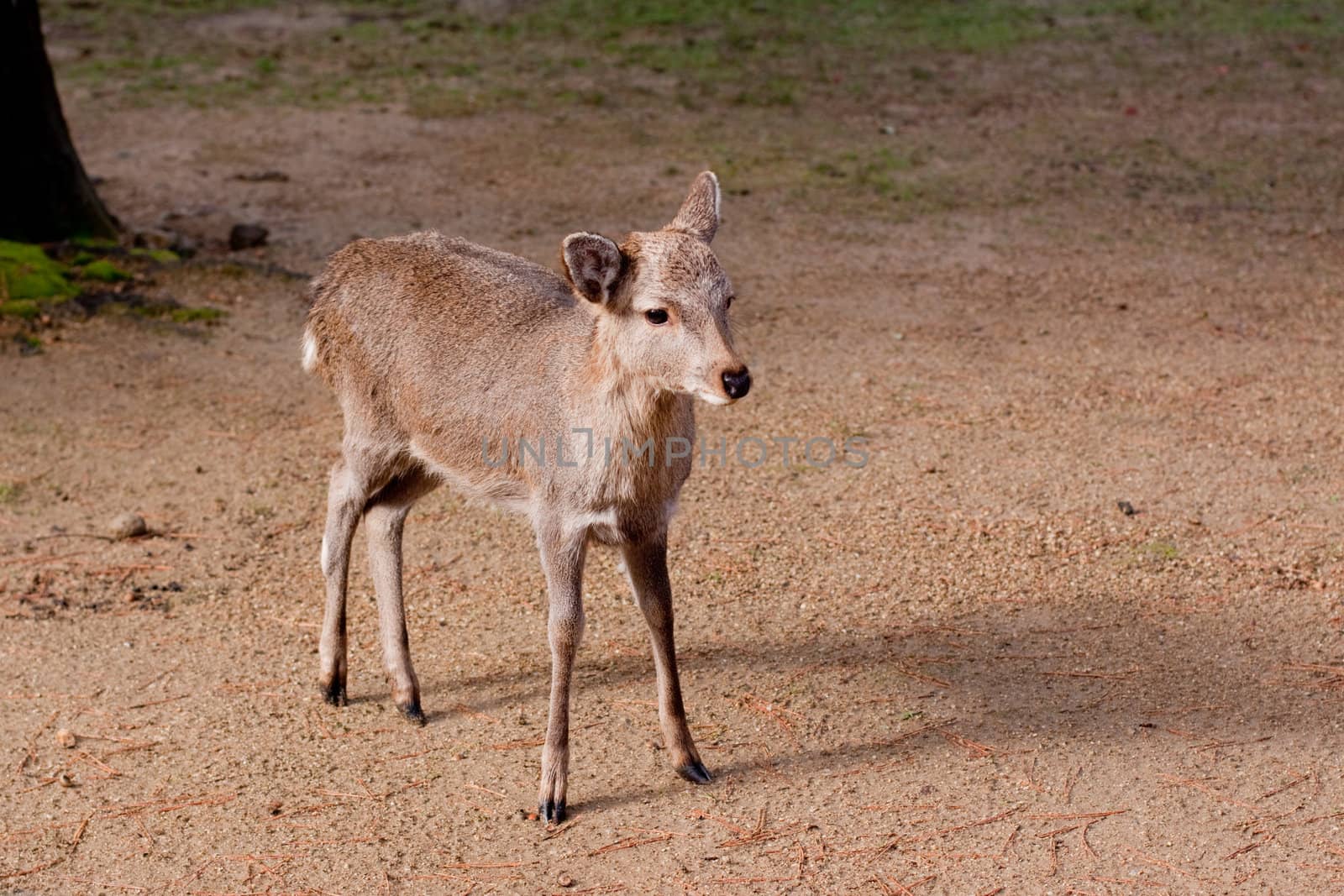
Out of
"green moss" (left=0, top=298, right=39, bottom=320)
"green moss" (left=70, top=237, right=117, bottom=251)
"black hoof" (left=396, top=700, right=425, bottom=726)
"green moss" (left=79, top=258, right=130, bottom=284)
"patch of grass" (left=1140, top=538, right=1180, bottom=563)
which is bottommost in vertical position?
"black hoof" (left=396, top=700, right=425, bottom=726)

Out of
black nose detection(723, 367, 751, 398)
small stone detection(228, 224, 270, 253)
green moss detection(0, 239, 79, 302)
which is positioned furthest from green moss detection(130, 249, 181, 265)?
black nose detection(723, 367, 751, 398)

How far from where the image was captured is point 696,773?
499 centimetres

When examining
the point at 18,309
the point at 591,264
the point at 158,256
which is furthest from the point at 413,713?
the point at 158,256

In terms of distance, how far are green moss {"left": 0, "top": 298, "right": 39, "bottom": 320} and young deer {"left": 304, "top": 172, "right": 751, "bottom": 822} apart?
3994mm

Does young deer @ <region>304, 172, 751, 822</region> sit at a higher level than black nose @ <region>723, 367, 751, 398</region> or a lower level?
lower

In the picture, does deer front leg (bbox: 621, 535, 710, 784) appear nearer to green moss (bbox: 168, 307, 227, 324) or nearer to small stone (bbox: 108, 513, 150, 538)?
small stone (bbox: 108, 513, 150, 538)

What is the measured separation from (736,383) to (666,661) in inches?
47.6

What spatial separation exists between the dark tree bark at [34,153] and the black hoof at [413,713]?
5783 millimetres

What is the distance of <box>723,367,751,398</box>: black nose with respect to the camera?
14.0 feet

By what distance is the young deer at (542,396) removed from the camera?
4.46 meters

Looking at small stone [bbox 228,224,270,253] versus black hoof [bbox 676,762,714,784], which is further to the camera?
small stone [bbox 228,224,270,253]

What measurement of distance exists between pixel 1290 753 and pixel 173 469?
5.29 meters

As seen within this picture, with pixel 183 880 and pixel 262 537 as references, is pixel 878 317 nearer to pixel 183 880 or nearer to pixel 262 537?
pixel 262 537

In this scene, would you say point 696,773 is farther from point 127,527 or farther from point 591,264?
point 127,527
